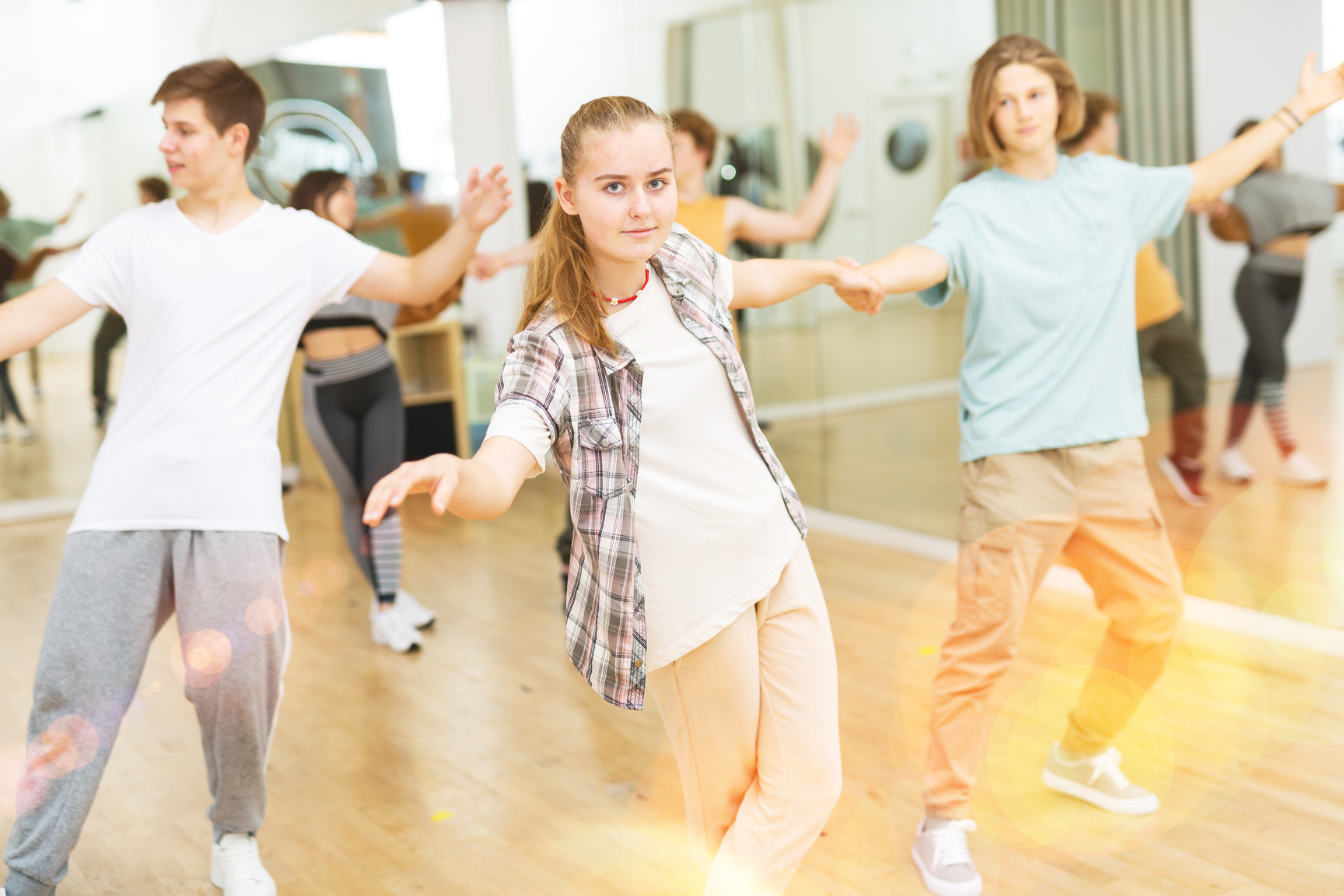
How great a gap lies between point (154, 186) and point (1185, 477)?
5547 millimetres

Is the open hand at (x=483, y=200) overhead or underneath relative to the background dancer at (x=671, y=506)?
overhead

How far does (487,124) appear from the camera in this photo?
22.5 ft

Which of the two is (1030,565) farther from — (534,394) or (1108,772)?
(534,394)

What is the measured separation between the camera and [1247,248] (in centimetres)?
357

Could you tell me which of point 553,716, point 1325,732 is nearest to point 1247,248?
point 1325,732

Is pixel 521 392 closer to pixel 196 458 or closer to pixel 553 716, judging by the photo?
pixel 196 458

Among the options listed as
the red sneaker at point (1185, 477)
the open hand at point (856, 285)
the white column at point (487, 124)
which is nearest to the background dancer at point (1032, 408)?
the open hand at point (856, 285)

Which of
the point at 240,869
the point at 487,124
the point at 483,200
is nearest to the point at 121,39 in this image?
the point at 487,124

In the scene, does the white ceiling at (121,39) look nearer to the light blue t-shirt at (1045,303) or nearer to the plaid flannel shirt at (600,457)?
the light blue t-shirt at (1045,303)

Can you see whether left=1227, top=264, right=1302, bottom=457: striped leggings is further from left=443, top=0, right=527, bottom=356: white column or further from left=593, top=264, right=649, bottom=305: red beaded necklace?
left=443, top=0, right=527, bottom=356: white column

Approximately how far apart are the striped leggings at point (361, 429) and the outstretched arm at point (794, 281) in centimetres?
218

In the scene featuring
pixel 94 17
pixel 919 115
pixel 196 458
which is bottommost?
Result: pixel 196 458

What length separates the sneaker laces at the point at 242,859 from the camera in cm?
237

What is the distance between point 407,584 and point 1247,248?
10.5 ft
